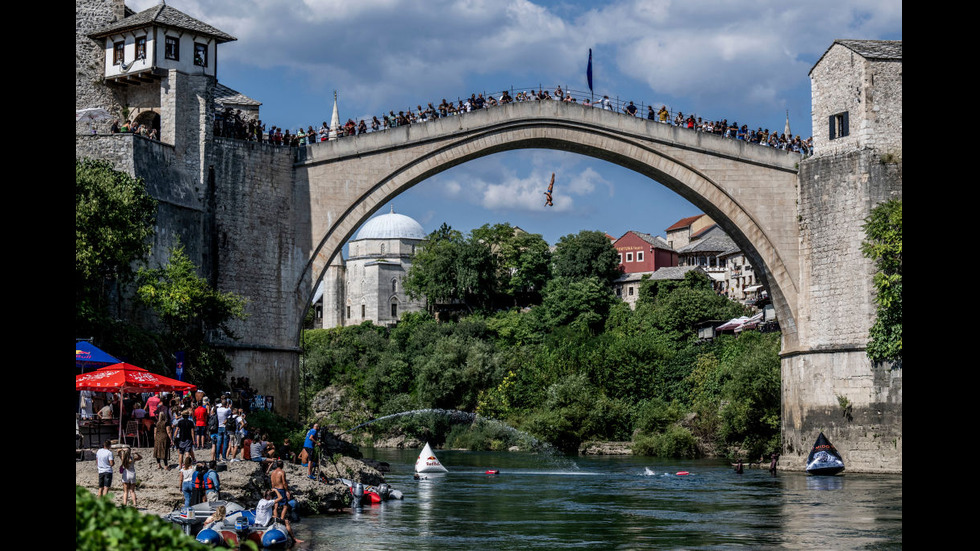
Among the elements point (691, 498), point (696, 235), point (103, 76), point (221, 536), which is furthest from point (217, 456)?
point (696, 235)

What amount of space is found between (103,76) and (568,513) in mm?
17994

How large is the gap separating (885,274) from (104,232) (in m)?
17.9

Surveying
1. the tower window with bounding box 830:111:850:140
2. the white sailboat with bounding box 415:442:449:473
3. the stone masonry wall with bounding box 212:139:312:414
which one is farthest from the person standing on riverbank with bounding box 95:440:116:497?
the tower window with bounding box 830:111:850:140

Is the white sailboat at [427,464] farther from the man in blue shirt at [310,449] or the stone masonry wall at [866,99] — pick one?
the stone masonry wall at [866,99]

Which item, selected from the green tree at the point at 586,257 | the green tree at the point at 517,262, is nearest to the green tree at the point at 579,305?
the green tree at the point at 586,257

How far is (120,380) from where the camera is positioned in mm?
18234

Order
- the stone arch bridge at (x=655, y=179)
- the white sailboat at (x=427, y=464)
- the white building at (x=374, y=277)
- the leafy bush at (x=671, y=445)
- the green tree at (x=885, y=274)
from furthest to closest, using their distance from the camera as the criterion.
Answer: the white building at (x=374, y=277)
the leafy bush at (x=671, y=445)
the white sailboat at (x=427, y=464)
the stone arch bridge at (x=655, y=179)
the green tree at (x=885, y=274)

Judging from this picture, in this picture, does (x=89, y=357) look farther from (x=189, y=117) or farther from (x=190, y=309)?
(x=189, y=117)

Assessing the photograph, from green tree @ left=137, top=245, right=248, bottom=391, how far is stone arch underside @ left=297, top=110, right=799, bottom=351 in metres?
3.10

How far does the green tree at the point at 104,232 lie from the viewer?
Answer: 78.5 ft

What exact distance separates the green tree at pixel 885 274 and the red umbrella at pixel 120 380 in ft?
55.1

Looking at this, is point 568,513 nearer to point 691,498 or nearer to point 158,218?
point 691,498

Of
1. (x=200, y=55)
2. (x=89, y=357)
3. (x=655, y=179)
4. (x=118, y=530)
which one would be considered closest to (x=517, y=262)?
(x=655, y=179)
